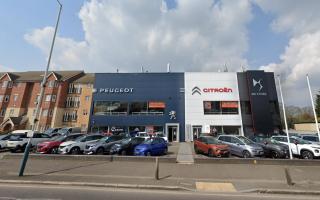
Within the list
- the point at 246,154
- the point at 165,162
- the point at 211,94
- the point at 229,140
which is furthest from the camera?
the point at 211,94

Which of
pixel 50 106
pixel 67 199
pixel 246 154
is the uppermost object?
pixel 50 106

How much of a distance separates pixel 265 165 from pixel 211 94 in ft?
83.9

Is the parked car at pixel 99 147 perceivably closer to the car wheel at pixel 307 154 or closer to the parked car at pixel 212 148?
the parked car at pixel 212 148

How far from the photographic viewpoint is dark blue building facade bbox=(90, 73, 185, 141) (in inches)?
1495

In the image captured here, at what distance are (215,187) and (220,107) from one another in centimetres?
3054

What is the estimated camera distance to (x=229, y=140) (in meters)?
19.0

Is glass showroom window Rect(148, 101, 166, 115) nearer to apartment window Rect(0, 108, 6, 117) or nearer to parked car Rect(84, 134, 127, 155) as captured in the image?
parked car Rect(84, 134, 127, 155)

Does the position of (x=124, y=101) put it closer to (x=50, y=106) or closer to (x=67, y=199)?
(x=50, y=106)

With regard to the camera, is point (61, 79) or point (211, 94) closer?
point (211, 94)

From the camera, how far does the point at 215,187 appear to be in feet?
29.6

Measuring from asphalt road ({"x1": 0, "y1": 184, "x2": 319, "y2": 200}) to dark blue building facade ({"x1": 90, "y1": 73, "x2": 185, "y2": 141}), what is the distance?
2899 centimetres

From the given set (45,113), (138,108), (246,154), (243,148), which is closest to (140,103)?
(138,108)

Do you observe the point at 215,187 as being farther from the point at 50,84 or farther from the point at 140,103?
the point at 50,84

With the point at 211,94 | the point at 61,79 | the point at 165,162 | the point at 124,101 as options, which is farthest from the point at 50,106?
the point at 165,162
